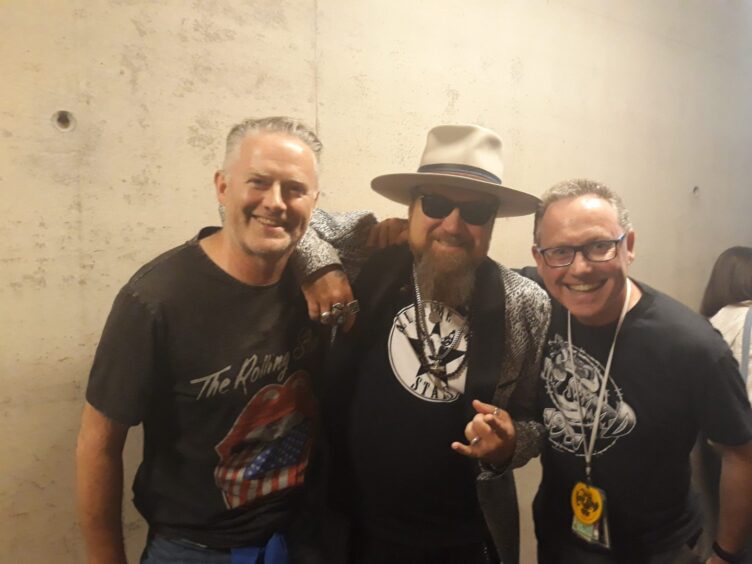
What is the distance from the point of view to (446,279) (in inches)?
49.4

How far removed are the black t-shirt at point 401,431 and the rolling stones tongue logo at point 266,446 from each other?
0.12m

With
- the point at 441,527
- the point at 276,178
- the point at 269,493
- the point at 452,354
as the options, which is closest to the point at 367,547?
the point at 441,527

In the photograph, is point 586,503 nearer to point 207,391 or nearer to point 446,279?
point 446,279

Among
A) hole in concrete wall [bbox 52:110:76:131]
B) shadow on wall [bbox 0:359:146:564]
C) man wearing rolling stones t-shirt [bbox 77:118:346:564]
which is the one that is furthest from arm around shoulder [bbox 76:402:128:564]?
hole in concrete wall [bbox 52:110:76:131]

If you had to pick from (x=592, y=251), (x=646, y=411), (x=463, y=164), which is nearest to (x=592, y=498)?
(x=646, y=411)

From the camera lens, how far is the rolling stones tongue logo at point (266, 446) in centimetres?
112

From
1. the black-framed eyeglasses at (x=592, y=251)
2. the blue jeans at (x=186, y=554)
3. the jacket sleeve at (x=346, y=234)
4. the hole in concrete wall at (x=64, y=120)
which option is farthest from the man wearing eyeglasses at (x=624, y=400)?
the hole in concrete wall at (x=64, y=120)

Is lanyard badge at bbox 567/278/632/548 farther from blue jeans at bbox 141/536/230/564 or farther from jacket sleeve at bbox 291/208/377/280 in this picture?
blue jeans at bbox 141/536/230/564

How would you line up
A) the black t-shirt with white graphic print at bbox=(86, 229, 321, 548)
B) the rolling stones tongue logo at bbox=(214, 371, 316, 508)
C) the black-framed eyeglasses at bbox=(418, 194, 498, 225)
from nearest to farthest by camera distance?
the black t-shirt with white graphic print at bbox=(86, 229, 321, 548)
the rolling stones tongue logo at bbox=(214, 371, 316, 508)
the black-framed eyeglasses at bbox=(418, 194, 498, 225)

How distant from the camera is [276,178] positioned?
1053mm

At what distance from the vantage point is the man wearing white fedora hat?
4.08 ft

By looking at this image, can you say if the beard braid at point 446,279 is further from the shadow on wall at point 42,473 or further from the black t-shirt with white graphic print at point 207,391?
the shadow on wall at point 42,473

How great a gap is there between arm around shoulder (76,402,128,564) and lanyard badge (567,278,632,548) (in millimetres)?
1236

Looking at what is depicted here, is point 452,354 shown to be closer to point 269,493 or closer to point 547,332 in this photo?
point 547,332
